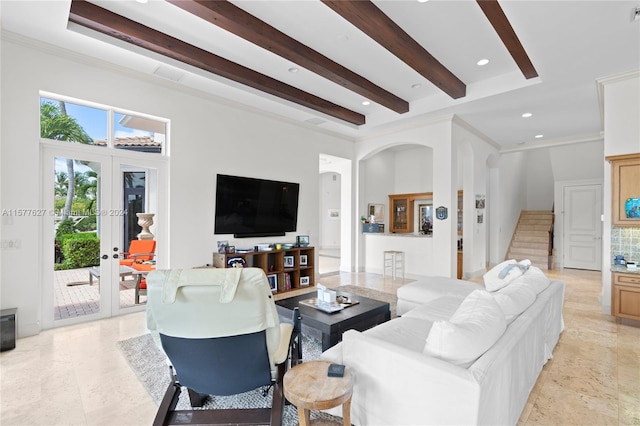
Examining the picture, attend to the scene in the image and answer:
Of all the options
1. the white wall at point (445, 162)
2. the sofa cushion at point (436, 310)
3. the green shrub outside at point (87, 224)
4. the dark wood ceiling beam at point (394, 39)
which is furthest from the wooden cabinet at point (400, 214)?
the green shrub outside at point (87, 224)

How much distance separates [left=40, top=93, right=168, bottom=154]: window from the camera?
3.76m

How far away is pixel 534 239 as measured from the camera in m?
9.00

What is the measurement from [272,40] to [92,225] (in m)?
3.24

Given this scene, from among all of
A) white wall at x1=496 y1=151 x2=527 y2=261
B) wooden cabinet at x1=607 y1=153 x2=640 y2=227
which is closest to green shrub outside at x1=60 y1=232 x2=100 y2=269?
wooden cabinet at x1=607 y1=153 x2=640 y2=227

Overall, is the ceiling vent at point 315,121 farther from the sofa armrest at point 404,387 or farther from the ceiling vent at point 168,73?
the sofa armrest at point 404,387

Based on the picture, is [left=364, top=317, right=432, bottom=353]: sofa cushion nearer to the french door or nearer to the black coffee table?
the black coffee table

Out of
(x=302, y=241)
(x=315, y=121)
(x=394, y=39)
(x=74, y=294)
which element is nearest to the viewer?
(x=394, y=39)

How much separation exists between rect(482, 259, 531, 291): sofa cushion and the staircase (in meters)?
5.93

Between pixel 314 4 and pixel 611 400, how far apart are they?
13.7ft

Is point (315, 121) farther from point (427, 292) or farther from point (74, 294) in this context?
point (74, 294)

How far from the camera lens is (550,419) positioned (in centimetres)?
212

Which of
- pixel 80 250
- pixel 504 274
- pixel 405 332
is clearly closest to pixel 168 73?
pixel 80 250

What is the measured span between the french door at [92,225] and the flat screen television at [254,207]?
90 centimetres

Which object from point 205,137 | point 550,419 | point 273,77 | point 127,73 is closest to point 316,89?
point 273,77
